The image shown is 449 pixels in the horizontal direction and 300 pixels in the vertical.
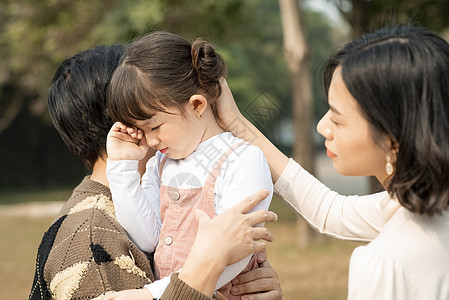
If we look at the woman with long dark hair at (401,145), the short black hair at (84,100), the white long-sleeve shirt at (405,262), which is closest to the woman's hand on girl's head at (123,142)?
the short black hair at (84,100)

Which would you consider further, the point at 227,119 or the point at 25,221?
the point at 25,221

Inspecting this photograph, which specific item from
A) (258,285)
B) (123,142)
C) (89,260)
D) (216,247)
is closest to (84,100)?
(123,142)

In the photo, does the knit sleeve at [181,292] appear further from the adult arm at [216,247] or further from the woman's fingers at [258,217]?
the woman's fingers at [258,217]

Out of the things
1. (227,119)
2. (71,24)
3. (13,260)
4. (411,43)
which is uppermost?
(411,43)

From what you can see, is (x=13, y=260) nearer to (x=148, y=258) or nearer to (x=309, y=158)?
(x=309, y=158)

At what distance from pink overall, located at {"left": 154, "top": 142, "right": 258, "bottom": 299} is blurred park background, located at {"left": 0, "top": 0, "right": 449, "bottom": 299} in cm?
45

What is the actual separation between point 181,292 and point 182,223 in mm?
338

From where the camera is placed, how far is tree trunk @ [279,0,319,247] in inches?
386

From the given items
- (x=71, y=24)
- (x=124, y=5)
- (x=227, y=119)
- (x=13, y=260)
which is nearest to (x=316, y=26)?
(x=71, y=24)

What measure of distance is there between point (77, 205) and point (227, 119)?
62 cm

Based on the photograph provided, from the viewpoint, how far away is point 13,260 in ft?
33.8

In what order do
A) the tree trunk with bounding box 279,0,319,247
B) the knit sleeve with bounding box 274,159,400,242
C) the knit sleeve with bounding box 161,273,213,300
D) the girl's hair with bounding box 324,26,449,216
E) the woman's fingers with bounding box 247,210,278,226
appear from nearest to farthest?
the girl's hair with bounding box 324,26,449,216 → the knit sleeve with bounding box 161,273,213,300 → the woman's fingers with bounding box 247,210,278,226 → the knit sleeve with bounding box 274,159,400,242 → the tree trunk with bounding box 279,0,319,247

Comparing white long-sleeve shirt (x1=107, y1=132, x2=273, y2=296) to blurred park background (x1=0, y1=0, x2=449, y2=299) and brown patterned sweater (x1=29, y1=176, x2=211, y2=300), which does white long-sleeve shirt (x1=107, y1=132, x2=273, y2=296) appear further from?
blurred park background (x1=0, y1=0, x2=449, y2=299)

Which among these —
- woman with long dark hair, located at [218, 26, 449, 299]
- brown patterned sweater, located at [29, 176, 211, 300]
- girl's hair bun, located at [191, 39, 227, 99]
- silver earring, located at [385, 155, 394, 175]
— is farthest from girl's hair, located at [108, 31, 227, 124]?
silver earring, located at [385, 155, 394, 175]
